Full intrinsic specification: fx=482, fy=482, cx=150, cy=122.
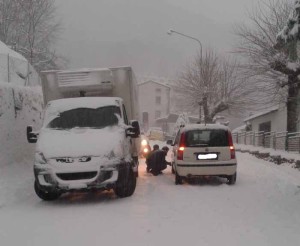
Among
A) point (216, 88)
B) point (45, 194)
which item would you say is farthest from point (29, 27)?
point (45, 194)

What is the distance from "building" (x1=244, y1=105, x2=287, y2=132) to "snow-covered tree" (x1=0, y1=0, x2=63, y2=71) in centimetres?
2143

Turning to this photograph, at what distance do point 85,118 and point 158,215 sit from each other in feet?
11.7

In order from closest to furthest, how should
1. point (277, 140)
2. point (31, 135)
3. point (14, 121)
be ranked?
1. point (31, 135)
2. point (14, 121)
3. point (277, 140)

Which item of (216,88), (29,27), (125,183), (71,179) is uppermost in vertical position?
(29,27)

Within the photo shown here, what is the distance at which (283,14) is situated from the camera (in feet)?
94.5

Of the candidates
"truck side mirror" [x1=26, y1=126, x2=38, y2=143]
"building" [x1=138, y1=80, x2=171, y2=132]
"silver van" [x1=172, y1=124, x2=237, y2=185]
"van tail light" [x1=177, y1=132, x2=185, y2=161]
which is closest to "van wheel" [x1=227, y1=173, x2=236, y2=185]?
"silver van" [x1=172, y1=124, x2=237, y2=185]

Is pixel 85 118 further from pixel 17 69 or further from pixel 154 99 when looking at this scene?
pixel 154 99

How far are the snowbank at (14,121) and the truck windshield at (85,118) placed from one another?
9.30ft

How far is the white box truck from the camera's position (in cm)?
964

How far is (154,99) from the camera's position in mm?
99188

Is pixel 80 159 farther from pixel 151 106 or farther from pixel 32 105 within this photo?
pixel 151 106

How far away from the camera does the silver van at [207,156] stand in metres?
12.4

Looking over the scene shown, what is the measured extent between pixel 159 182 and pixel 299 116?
16.5 metres

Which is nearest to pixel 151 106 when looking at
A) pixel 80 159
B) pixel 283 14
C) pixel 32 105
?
pixel 283 14
